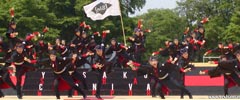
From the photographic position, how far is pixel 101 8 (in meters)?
23.6

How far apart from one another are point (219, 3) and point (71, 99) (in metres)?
45.9

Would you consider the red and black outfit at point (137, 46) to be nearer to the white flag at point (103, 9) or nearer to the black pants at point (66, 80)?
the white flag at point (103, 9)

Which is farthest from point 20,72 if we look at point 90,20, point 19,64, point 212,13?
point 212,13

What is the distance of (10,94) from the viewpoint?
17328mm

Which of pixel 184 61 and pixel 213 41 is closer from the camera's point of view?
pixel 184 61

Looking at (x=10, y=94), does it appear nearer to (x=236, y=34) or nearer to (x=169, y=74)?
(x=169, y=74)

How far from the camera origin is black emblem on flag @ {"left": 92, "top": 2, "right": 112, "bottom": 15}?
23500mm

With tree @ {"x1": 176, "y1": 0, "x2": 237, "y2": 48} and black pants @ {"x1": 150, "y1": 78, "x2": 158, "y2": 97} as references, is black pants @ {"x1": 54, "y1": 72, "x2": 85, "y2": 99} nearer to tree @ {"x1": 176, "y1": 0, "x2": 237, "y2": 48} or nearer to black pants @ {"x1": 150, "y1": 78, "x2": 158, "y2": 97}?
black pants @ {"x1": 150, "y1": 78, "x2": 158, "y2": 97}

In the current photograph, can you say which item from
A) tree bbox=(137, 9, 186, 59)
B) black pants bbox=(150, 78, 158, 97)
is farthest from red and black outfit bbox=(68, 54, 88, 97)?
tree bbox=(137, 9, 186, 59)

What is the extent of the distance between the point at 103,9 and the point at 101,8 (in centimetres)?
12

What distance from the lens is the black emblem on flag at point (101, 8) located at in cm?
2350

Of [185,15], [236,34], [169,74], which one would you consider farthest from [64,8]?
[169,74]

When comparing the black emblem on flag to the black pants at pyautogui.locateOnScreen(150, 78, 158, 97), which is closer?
the black pants at pyautogui.locateOnScreen(150, 78, 158, 97)

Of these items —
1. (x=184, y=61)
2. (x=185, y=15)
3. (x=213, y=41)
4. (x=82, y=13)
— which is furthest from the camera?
(x=185, y=15)
